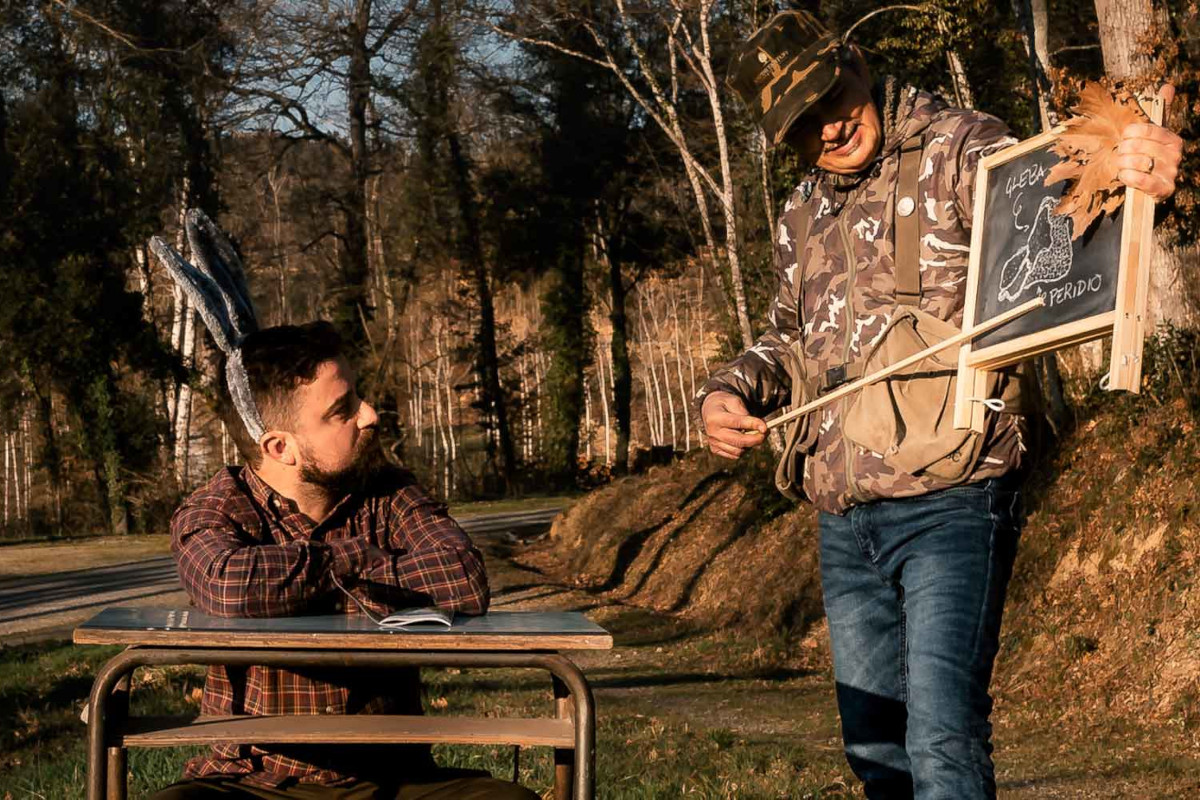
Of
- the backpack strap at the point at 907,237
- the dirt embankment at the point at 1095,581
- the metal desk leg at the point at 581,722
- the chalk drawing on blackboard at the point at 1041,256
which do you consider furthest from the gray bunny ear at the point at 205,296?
the dirt embankment at the point at 1095,581

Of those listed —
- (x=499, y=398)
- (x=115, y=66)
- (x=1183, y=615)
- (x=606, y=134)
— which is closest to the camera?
(x=1183, y=615)

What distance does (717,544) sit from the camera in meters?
18.6

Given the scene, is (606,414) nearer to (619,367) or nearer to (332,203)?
(619,367)

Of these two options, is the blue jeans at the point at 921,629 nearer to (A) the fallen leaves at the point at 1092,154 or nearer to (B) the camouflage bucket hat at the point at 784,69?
(A) the fallen leaves at the point at 1092,154

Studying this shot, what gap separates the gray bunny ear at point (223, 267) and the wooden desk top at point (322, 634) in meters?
1.13

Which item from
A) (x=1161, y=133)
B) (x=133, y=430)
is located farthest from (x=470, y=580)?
(x=133, y=430)

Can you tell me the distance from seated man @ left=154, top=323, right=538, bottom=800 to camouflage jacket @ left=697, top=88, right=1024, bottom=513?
3.33ft

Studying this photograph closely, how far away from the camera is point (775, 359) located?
4.48 metres

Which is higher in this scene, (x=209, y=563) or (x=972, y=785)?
(x=209, y=563)

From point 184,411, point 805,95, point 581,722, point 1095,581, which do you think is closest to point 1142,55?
point 1095,581

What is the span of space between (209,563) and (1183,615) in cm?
746

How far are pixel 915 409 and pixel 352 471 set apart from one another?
149 centimetres

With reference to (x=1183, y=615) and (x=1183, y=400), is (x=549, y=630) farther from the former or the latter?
(x=1183, y=400)

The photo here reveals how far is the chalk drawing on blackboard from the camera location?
363 cm
